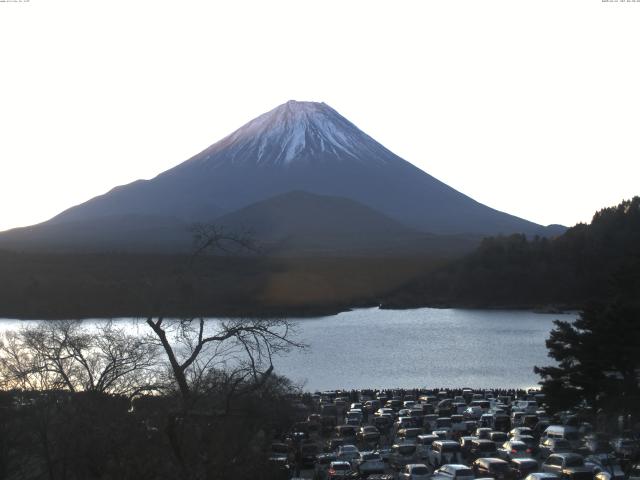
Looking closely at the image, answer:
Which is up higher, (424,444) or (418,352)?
(418,352)

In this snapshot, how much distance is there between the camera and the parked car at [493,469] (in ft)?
28.9

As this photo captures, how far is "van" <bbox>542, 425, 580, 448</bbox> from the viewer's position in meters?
10.6

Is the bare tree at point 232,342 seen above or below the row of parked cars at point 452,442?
above

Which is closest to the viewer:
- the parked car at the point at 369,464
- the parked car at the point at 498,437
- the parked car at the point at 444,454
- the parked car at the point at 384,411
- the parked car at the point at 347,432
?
the parked car at the point at 369,464

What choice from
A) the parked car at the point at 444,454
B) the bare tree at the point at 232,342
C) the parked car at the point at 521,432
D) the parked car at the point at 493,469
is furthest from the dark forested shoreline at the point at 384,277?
the bare tree at the point at 232,342

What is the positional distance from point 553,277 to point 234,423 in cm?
4745

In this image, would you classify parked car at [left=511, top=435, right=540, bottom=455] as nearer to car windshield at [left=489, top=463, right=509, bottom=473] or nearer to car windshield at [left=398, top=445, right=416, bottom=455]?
car windshield at [left=398, top=445, right=416, bottom=455]

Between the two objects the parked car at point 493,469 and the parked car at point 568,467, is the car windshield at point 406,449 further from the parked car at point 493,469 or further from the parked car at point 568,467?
the parked car at point 568,467

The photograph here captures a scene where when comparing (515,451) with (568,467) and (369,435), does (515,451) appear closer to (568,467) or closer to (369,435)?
(568,467)

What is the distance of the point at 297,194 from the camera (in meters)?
97.4

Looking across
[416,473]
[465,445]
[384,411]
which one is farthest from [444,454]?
[384,411]

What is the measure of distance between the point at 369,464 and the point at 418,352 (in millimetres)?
19025

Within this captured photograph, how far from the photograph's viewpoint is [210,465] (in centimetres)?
448

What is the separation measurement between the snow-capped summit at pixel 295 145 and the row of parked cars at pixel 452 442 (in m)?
96.9
